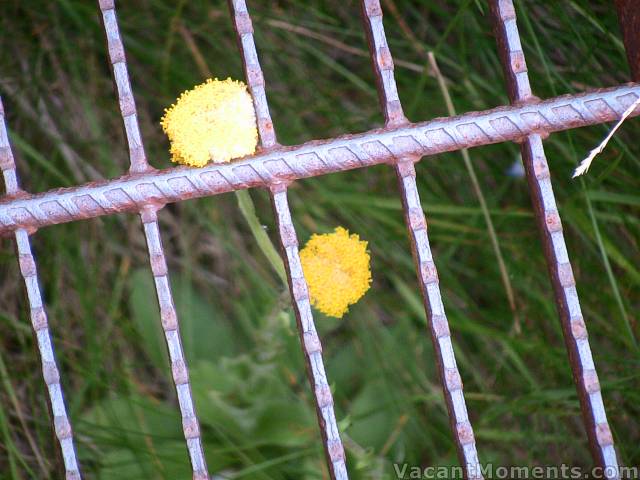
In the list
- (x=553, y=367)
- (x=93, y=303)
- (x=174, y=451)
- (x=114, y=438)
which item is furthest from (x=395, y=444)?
(x=93, y=303)

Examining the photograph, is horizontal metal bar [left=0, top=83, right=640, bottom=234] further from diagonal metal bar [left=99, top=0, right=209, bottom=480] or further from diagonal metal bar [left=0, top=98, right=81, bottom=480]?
diagonal metal bar [left=0, top=98, right=81, bottom=480]

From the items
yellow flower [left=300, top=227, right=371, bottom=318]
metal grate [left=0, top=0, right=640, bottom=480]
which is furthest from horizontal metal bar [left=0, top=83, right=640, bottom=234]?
yellow flower [left=300, top=227, right=371, bottom=318]

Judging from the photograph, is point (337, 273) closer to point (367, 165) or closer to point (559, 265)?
point (367, 165)

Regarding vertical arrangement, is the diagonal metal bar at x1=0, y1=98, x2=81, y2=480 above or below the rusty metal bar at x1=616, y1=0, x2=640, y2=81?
below

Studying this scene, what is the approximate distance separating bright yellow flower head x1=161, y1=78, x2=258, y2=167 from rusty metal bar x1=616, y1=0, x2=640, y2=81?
0.67m

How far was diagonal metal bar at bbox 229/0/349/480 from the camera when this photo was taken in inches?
44.9

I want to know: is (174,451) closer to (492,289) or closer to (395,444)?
(395,444)

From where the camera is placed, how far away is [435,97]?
5.77ft

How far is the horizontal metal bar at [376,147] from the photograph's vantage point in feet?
3.74

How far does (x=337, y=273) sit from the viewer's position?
1158 mm

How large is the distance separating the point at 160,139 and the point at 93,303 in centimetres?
48

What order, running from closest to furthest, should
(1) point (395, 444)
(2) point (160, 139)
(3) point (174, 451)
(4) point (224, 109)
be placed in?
(4) point (224, 109), (3) point (174, 451), (1) point (395, 444), (2) point (160, 139)

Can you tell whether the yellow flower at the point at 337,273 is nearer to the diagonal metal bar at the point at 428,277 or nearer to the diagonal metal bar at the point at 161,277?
the diagonal metal bar at the point at 428,277

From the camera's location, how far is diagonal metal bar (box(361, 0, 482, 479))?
3.74ft
